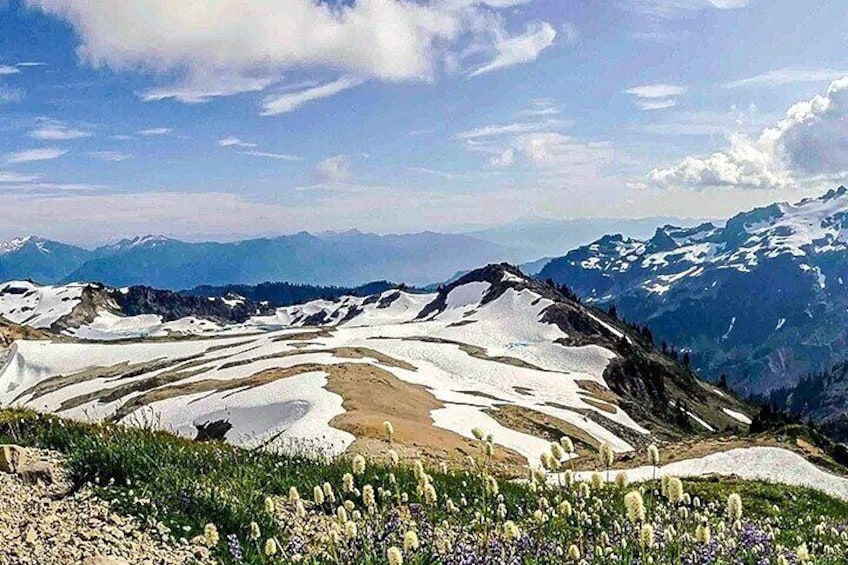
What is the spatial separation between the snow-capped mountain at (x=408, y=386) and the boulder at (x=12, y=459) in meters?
3.38

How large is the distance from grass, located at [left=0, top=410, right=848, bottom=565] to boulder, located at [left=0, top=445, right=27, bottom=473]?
0.72 m

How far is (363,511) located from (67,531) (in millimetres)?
3362

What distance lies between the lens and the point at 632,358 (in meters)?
106

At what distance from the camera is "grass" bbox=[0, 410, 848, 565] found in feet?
22.0

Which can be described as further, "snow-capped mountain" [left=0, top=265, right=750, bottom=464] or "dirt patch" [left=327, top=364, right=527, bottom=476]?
"snow-capped mountain" [left=0, top=265, right=750, bottom=464]

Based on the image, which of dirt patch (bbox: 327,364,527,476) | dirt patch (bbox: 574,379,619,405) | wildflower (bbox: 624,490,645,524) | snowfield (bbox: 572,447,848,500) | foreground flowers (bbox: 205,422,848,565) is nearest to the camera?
wildflower (bbox: 624,490,645,524)

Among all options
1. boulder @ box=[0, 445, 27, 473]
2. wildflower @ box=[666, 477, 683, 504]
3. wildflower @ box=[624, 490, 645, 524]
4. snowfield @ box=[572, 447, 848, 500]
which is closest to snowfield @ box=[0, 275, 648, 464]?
boulder @ box=[0, 445, 27, 473]

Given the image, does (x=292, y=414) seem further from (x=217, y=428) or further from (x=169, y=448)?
(x=169, y=448)

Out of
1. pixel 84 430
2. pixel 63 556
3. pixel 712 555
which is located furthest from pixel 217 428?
pixel 712 555

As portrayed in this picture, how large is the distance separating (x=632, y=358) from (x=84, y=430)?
3905 inches

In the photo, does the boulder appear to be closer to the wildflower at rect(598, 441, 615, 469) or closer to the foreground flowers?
the foreground flowers

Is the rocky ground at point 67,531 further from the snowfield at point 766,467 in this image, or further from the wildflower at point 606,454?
the snowfield at point 766,467

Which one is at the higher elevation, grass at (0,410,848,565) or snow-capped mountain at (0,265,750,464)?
grass at (0,410,848,565)

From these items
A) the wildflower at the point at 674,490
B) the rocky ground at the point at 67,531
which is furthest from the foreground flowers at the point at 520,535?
the rocky ground at the point at 67,531
